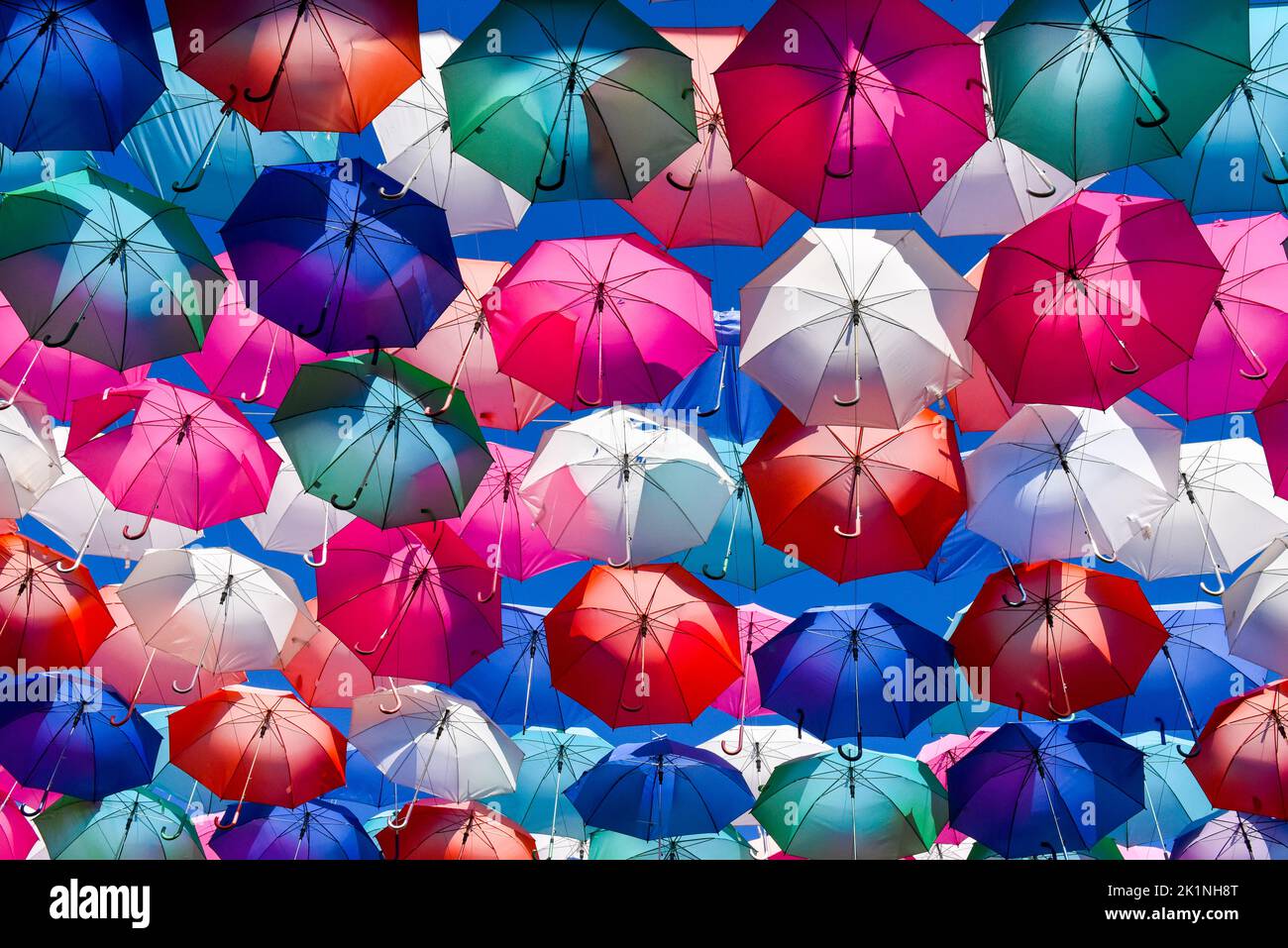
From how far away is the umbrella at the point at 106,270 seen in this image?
916cm

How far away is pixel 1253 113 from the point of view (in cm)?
929

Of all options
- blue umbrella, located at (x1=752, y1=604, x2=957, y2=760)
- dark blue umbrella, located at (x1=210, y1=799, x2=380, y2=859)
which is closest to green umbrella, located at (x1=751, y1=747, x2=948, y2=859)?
blue umbrella, located at (x1=752, y1=604, x2=957, y2=760)

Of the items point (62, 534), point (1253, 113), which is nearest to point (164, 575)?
point (62, 534)

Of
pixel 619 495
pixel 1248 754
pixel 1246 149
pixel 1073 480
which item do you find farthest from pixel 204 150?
pixel 1248 754

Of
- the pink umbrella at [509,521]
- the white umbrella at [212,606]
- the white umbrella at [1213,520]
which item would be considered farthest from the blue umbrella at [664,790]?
the white umbrella at [1213,520]

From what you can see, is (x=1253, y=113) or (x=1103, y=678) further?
(x=1103, y=678)

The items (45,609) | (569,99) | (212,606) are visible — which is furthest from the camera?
(212,606)

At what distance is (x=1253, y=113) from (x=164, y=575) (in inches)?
409

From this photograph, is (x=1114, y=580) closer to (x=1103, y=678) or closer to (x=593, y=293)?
(x=1103, y=678)

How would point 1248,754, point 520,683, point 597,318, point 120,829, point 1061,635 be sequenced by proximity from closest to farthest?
point 597,318 < point 1061,635 < point 1248,754 < point 520,683 < point 120,829

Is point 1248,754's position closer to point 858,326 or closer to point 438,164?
point 858,326

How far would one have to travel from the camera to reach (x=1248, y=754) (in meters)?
11.4

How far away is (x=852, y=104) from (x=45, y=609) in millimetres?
8800
